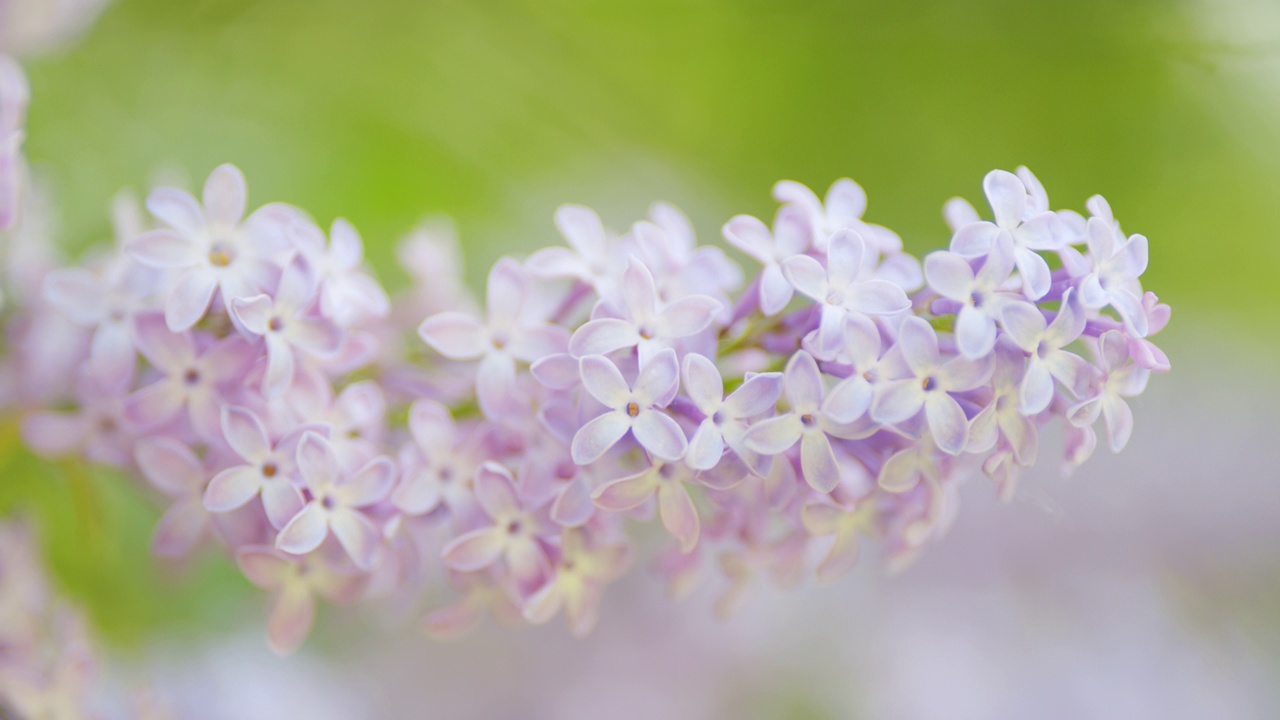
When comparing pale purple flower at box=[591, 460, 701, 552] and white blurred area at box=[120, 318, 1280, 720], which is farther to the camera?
white blurred area at box=[120, 318, 1280, 720]

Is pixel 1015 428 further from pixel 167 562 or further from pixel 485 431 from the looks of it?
pixel 167 562

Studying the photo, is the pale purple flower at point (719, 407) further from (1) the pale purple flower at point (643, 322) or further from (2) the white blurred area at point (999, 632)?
(2) the white blurred area at point (999, 632)

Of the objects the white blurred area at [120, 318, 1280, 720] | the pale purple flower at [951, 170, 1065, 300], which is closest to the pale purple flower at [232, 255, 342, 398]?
the pale purple flower at [951, 170, 1065, 300]

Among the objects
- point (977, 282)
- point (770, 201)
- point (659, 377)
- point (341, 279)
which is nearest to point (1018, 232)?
point (977, 282)

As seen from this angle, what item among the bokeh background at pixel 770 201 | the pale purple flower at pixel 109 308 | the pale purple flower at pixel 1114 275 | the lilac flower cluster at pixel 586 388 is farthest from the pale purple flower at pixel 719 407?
the bokeh background at pixel 770 201

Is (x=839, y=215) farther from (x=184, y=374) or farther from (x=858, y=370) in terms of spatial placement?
(x=184, y=374)

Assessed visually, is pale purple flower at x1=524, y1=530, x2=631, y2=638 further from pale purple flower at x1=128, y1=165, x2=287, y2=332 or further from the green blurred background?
the green blurred background
